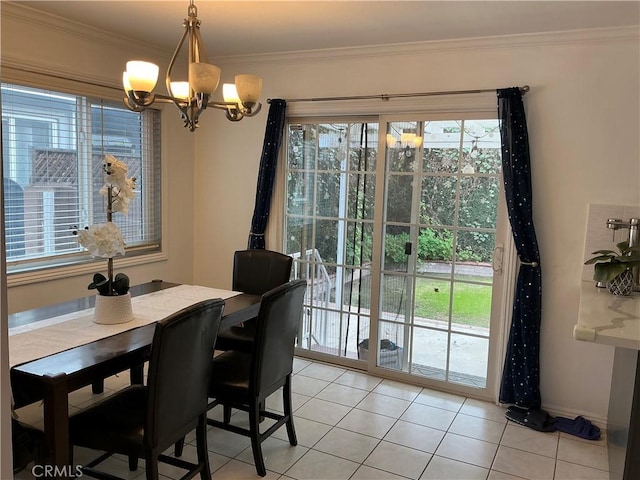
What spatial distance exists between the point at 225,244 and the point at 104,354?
2.57m

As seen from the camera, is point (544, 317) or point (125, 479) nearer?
point (125, 479)

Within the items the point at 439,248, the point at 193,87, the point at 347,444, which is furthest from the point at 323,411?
the point at 193,87

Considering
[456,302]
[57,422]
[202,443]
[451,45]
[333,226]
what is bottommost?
[202,443]

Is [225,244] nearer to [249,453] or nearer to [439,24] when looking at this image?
[249,453]

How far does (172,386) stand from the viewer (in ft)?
6.90

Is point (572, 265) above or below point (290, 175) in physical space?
below

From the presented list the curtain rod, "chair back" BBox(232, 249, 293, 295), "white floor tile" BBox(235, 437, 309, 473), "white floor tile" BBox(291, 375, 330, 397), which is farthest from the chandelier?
"white floor tile" BBox(291, 375, 330, 397)

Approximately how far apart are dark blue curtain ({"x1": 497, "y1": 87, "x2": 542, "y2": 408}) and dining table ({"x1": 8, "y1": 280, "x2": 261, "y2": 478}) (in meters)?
1.78

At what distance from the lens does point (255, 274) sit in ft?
11.7

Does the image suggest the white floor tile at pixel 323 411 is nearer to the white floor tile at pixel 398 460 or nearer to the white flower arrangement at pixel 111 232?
the white floor tile at pixel 398 460

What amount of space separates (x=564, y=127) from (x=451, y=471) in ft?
7.35

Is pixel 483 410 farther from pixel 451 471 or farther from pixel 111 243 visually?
pixel 111 243

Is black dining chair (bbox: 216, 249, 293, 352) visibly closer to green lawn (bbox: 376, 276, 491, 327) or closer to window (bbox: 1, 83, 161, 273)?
green lawn (bbox: 376, 276, 491, 327)

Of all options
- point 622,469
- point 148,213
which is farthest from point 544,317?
point 148,213
